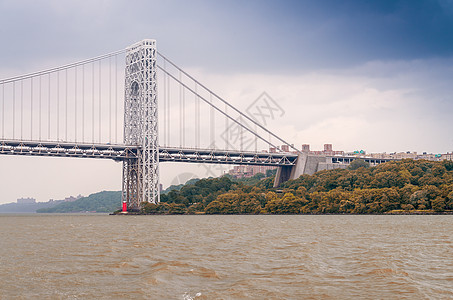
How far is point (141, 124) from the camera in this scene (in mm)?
90062

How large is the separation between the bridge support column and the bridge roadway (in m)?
2.16

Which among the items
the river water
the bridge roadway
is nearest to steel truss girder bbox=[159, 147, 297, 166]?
the bridge roadway

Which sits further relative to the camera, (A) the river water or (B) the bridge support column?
(B) the bridge support column

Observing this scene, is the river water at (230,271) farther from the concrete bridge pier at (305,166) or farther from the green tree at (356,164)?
the green tree at (356,164)

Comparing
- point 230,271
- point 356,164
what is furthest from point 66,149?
point 230,271

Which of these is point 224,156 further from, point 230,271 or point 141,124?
point 230,271

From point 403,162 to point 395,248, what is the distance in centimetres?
8011

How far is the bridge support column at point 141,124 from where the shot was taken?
8912 cm

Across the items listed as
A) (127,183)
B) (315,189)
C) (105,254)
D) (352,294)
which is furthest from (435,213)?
(352,294)

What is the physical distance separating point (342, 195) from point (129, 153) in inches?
1278

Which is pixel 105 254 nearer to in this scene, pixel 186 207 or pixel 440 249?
pixel 440 249

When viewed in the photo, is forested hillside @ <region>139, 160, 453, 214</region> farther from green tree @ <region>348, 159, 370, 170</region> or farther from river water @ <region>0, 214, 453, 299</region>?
river water @ <region>0, 214, 453, 299</region>

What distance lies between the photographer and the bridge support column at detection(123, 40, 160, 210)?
89125mm

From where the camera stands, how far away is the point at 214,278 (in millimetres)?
15789
